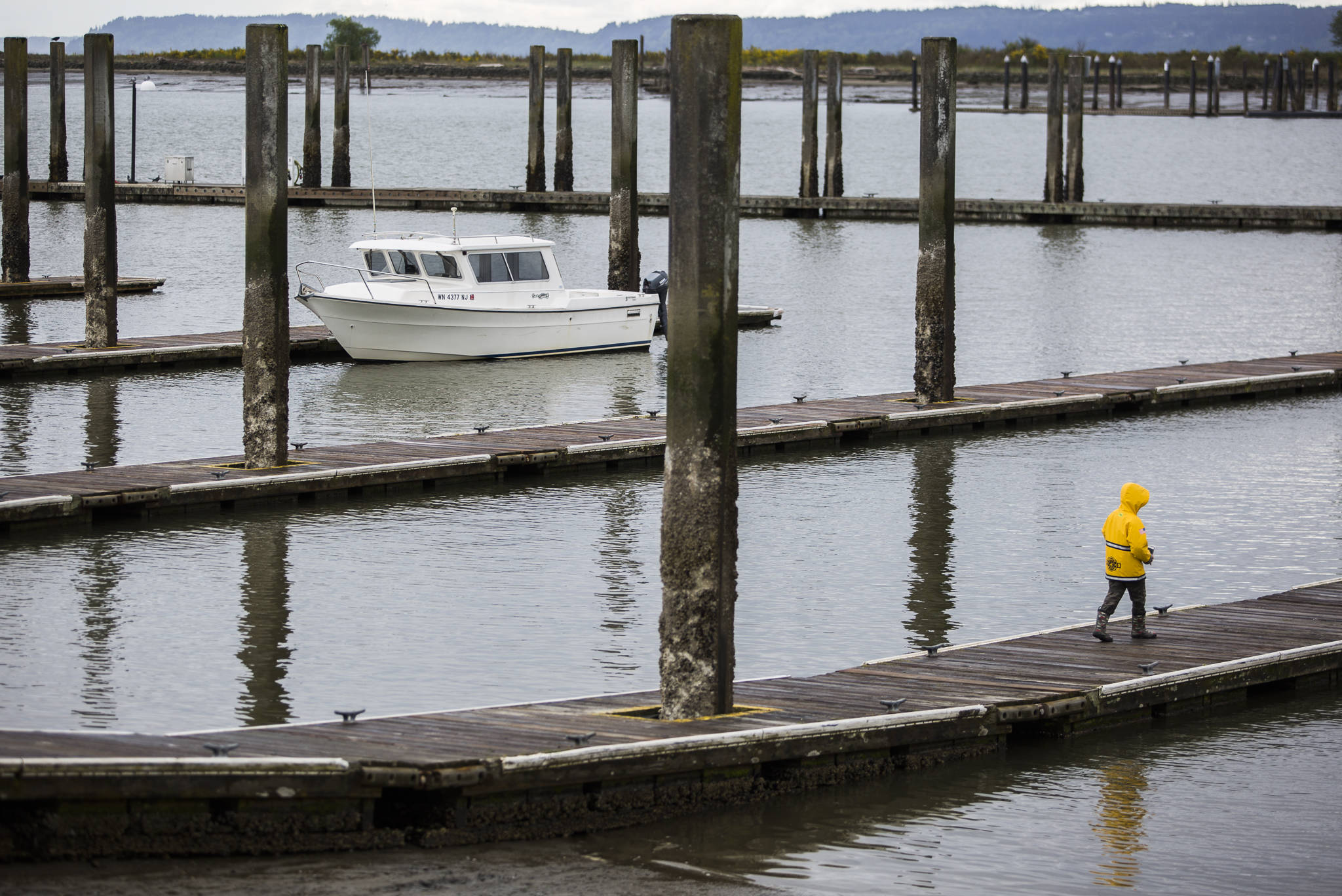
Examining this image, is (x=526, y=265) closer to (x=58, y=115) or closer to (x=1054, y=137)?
(x=58, y=115)

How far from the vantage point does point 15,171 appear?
102ft

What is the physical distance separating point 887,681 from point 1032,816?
1320 mm

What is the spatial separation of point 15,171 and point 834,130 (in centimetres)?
2399

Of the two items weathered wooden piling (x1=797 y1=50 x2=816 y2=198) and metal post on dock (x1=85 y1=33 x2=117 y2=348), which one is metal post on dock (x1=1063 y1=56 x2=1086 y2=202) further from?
metal post on dock (x1=85 y1=33 x2=117 y2=348)

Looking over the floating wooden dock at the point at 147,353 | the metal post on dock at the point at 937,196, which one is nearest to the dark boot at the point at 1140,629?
the metal post on dock at the point at 937,196

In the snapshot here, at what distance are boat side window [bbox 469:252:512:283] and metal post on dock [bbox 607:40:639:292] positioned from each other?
9.36 feet

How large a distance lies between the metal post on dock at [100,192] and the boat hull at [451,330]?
103 inches

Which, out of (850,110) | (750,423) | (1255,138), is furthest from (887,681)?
(850,110)

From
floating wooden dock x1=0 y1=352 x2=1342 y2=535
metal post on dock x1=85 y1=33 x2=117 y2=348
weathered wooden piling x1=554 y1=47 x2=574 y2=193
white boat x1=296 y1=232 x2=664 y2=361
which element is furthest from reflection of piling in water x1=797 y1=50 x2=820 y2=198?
metal post on dock x1=85 y1=33 x2=117 y2=348

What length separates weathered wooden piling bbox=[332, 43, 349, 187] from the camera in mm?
52344

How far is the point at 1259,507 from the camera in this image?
17.6m

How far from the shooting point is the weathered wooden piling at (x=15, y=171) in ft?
101

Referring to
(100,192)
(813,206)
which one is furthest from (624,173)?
(813,206)

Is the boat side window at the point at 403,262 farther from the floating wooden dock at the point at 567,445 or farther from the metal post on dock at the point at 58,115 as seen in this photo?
the metal post on dock at the point at 58,115
